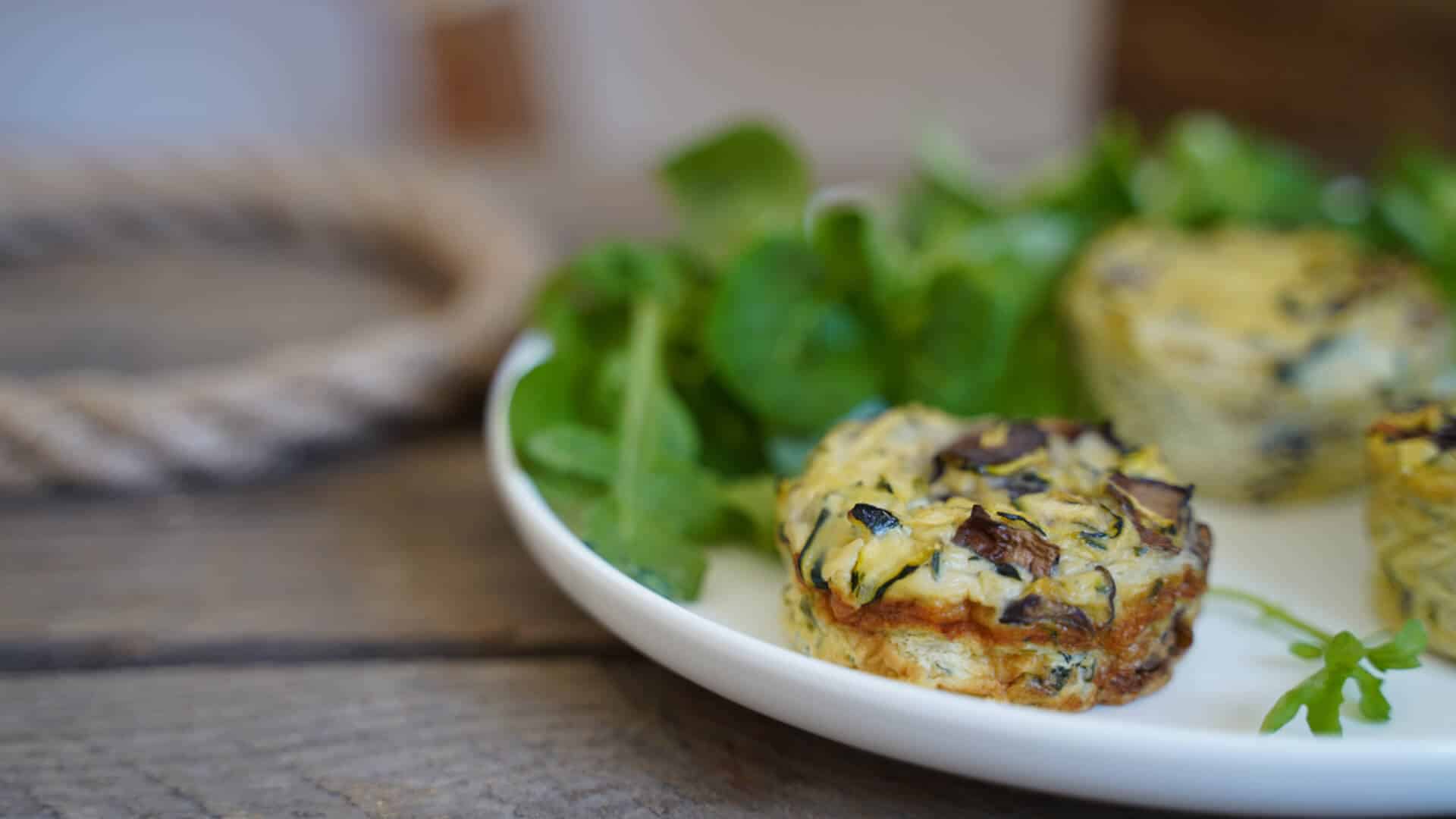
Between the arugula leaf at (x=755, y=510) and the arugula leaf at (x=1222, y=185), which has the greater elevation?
the arugula leaf at (x=1222, y=185)

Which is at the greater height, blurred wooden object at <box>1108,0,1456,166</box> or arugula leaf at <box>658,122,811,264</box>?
blurred wooden object at <box>1108,0,1456,166</box>

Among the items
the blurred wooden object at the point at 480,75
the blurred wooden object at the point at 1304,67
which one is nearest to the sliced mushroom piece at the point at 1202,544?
the blurred wooden object at the point at 1304,67

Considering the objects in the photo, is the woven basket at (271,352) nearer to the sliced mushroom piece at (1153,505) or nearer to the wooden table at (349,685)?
the wooden table at (349,685)

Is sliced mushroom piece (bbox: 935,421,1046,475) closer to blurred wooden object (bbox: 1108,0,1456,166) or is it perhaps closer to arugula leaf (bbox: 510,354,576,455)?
arugula leaf (bbox: 510,354,576,455)

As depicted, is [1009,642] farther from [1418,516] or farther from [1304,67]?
[1304,67]

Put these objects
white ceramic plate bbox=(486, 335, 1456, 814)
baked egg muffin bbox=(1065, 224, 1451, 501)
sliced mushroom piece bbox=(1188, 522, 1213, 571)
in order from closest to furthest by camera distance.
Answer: white ceramic plate bbox=(486, 335, 1456, 814), sliced mushroom piece bbox=(1188, 522, 1213, 571), baked egg muffin bbox=(1065, 224, 1451, 501)

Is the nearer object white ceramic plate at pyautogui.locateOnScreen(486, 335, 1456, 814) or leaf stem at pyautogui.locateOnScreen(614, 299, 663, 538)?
white ceramic plate at pyautogui.locateOnScreen(486, 335, 1456, 814)

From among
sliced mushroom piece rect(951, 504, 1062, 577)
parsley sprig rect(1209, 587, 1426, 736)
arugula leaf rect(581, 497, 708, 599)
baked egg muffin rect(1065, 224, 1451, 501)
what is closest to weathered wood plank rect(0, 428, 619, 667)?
arugula leaf rect(581, 497, 708, 599)
